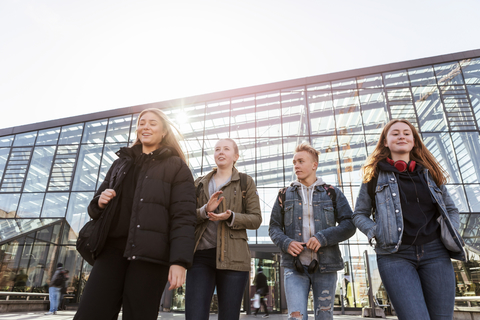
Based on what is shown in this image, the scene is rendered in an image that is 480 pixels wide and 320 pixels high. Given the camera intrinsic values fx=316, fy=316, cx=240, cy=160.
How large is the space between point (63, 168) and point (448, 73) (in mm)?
20163

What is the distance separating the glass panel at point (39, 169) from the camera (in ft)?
52.5

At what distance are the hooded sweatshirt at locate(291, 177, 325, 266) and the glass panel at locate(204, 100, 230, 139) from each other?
13064 mm

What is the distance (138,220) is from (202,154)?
543 inches

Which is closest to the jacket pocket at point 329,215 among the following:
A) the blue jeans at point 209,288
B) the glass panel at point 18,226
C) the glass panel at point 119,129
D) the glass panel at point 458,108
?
the blue jeans at point 209,288

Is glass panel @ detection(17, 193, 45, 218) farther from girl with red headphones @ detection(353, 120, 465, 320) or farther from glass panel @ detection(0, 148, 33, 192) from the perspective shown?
girl with red headphones @ detection(353, 120, 465, 320)

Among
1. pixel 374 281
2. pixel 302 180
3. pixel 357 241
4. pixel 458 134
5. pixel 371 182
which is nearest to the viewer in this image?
pixel 371 182

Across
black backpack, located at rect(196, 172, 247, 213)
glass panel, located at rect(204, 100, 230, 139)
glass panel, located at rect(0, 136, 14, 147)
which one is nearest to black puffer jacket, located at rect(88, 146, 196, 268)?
black backpack, located at rect(196, 172, 247, 213)

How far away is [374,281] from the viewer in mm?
11000

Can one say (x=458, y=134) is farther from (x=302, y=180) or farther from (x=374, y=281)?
(x=302, y=180)

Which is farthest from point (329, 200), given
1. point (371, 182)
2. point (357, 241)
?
point (357, 241)

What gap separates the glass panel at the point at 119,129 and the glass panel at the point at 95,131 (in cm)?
31

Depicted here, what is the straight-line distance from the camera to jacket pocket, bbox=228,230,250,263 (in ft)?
8.34

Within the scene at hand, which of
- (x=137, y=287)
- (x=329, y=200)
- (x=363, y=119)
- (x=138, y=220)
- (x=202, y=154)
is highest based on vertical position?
(x=363, y=119)

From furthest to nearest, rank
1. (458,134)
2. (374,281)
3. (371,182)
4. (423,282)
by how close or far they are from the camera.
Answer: (458,134)
(374,281)
(371,182)
(423,282)
